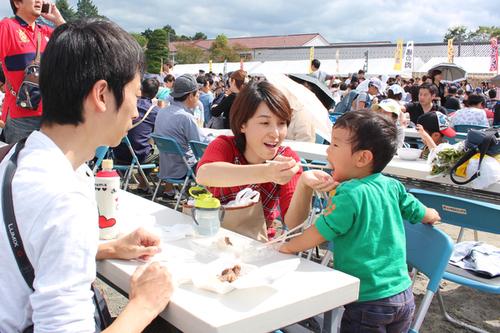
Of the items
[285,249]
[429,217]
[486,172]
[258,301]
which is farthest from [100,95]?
[486,172]

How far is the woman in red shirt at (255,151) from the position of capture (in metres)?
1.90

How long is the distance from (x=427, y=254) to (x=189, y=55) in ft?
236

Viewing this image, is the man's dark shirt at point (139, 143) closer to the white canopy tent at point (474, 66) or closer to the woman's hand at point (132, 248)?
the woman's hand at point (132, 248)

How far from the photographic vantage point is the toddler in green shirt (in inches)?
59.5

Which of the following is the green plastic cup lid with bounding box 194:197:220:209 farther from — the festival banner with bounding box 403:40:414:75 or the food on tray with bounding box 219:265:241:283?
the festival banner with bounding box 403:40:414:75

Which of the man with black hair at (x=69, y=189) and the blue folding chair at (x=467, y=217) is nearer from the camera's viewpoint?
the man with black hair at (x=69, y=189)

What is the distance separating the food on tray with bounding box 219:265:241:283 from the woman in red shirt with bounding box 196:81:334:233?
59 centimetres

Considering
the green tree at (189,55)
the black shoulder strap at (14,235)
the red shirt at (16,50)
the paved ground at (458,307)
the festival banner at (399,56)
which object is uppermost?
the green tree at (189,55)

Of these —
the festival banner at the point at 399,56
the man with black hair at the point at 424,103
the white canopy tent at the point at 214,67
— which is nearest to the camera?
the man with black hair at the point at 424,103

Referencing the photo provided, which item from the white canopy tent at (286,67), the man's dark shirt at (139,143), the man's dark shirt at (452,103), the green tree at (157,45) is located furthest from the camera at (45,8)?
the green tree at (157,45)

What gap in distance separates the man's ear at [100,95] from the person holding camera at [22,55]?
218 centimetres

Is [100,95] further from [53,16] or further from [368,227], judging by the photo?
[53,16]

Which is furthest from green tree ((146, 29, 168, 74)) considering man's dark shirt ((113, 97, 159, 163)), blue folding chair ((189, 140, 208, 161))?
blue folding chair ((189, 140, 208, 161))

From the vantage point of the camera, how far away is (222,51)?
2712 inches
